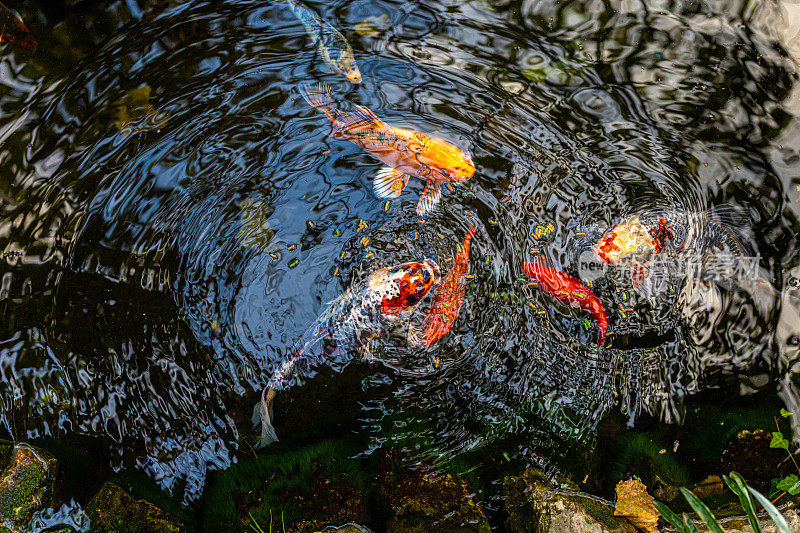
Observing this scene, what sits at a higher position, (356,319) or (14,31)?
(14,31)

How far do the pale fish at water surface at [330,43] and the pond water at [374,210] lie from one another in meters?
0.07

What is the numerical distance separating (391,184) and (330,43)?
4.14 ft

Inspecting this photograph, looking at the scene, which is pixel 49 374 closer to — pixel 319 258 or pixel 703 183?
pixel 319 258

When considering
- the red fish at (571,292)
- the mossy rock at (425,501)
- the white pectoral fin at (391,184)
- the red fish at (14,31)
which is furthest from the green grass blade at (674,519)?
the red fish at (14,31)

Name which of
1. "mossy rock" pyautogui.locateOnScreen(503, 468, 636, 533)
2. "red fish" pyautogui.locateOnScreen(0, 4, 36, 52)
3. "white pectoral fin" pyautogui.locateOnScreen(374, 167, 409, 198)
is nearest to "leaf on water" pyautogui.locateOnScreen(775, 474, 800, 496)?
"mossy rock" pyautogui.locateOnScreen(503, 468, 636, 533)

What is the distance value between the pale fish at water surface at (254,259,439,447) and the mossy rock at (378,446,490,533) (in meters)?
0.84

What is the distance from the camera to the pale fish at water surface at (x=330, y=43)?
4105mm

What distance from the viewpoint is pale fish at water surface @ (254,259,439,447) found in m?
3.75

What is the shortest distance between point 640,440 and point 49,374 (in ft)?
14.1

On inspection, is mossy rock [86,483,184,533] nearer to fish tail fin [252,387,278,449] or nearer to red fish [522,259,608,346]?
fish tail fin [252,387,278,449]

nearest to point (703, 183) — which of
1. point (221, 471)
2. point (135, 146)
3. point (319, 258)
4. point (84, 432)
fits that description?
point (319, 258)

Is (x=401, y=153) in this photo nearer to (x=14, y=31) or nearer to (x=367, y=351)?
(x=367, y=351)

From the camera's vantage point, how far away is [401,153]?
3.96 metres

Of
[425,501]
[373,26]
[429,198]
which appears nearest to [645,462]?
[425,501]
